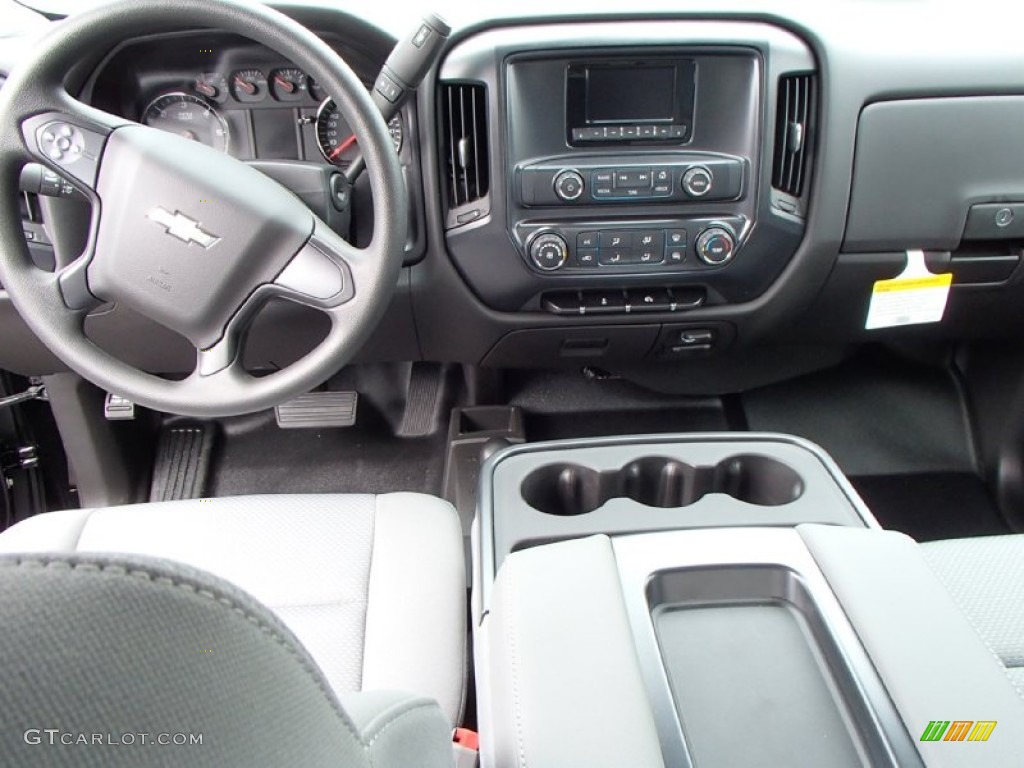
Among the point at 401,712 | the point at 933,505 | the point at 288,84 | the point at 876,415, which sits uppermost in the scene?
the point at 288,84

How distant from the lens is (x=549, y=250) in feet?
4.01

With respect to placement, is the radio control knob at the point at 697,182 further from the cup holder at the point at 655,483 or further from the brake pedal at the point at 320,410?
the brake pedal at the point at 320,410

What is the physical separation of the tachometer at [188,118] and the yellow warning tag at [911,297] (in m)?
1.04

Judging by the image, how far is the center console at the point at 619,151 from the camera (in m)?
1.12

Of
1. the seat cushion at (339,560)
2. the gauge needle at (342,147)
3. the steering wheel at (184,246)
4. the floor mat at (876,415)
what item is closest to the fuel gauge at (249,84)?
the gauge needle at (342,147)

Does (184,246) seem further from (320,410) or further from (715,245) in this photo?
(320,410)

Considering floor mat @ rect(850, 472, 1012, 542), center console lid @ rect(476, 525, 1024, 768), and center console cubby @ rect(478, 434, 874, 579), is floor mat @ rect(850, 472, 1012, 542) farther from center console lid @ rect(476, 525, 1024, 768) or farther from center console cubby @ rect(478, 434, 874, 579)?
center console lid @ rect(476, 525, 1024, 768)

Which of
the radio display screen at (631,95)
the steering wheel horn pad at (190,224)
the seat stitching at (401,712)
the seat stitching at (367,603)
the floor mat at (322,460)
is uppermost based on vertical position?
the radio display screen at (631,95)

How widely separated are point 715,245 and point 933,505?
813mm

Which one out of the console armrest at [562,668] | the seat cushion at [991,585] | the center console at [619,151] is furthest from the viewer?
the center console at [619,151]

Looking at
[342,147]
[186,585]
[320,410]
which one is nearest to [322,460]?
[320,410]

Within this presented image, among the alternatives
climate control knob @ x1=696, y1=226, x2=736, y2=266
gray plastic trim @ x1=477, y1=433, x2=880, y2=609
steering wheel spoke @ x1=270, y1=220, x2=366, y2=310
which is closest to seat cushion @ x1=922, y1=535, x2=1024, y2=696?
gray plastic trim @ x1=477, y1=433, x2=880, y2=609

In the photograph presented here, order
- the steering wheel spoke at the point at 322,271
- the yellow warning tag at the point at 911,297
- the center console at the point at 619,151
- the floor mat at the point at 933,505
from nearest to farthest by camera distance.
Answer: the steering wheel spoke at the point at 322,271 < the center console at the point at 619,151 < the yellow warning tag at the point at 911,297 < the floor mat at the point at 933,505

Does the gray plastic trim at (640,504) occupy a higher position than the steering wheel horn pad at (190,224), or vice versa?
the steering wheel horn pad at (190,224)
